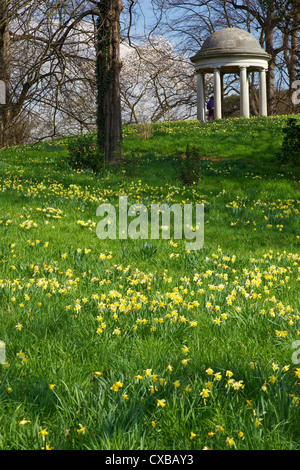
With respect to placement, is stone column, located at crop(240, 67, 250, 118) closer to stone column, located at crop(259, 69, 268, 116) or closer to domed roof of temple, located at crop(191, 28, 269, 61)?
domed roof of temple, located at crop(191, 28, 269, 61)

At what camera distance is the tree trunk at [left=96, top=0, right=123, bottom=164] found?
454 inches

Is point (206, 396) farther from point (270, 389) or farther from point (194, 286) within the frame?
point (194, 286)

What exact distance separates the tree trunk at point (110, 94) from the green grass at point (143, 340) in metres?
5.94

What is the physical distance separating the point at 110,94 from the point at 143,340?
10493 millimetres

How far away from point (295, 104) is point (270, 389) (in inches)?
1362

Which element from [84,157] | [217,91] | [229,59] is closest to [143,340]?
[84,157]

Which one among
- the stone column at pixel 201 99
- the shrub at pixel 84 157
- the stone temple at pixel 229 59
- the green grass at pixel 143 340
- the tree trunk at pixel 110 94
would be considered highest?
the stone temple at pixel 229 59

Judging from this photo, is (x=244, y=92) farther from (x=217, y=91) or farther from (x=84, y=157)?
(x=84, y=157)

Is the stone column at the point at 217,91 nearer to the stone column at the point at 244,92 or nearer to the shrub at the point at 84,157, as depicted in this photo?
the stone column at the point at 244,92

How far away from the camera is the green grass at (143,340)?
5.90ft

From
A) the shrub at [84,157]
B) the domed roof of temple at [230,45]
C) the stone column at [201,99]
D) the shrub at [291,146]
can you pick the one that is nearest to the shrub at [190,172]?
the shrub at [84,157]

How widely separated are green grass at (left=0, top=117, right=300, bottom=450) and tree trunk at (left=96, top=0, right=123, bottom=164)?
5940mm

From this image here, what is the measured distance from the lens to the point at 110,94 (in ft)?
39.1

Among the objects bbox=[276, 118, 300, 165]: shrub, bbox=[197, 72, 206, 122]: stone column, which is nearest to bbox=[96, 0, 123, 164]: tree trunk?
bbox=[276, 118, 300, 165]: shrub
